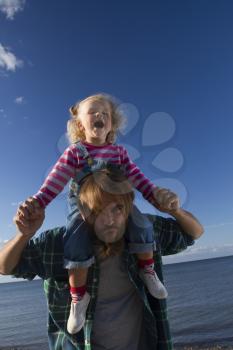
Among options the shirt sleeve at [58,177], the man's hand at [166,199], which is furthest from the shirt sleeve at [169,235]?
the shirt sleeve at [58,177]

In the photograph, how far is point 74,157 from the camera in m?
3.09

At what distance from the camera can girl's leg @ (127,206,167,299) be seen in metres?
3.01

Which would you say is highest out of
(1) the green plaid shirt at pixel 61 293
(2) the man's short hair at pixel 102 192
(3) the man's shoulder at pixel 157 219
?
(2) the man's short hair at pixel 102 192

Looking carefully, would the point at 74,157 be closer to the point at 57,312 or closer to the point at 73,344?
the point at 57,312

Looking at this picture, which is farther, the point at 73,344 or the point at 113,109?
the point at 113,109

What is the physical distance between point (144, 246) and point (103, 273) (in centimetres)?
39

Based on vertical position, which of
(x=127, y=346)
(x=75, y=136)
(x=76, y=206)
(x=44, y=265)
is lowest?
(x=127, y=346)

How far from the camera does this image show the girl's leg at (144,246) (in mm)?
3012

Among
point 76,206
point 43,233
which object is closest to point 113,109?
point 76,206

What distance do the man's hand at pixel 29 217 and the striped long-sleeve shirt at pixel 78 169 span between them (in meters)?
0.09

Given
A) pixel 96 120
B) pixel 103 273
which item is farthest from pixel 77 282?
pixel 96 120

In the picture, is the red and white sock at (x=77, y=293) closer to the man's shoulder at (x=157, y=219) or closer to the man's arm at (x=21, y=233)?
the man's arm at (x=21, y=233)

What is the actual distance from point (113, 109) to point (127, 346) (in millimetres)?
1923

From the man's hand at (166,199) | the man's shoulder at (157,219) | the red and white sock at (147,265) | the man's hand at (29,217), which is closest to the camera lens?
the man's hand at (29,217)
